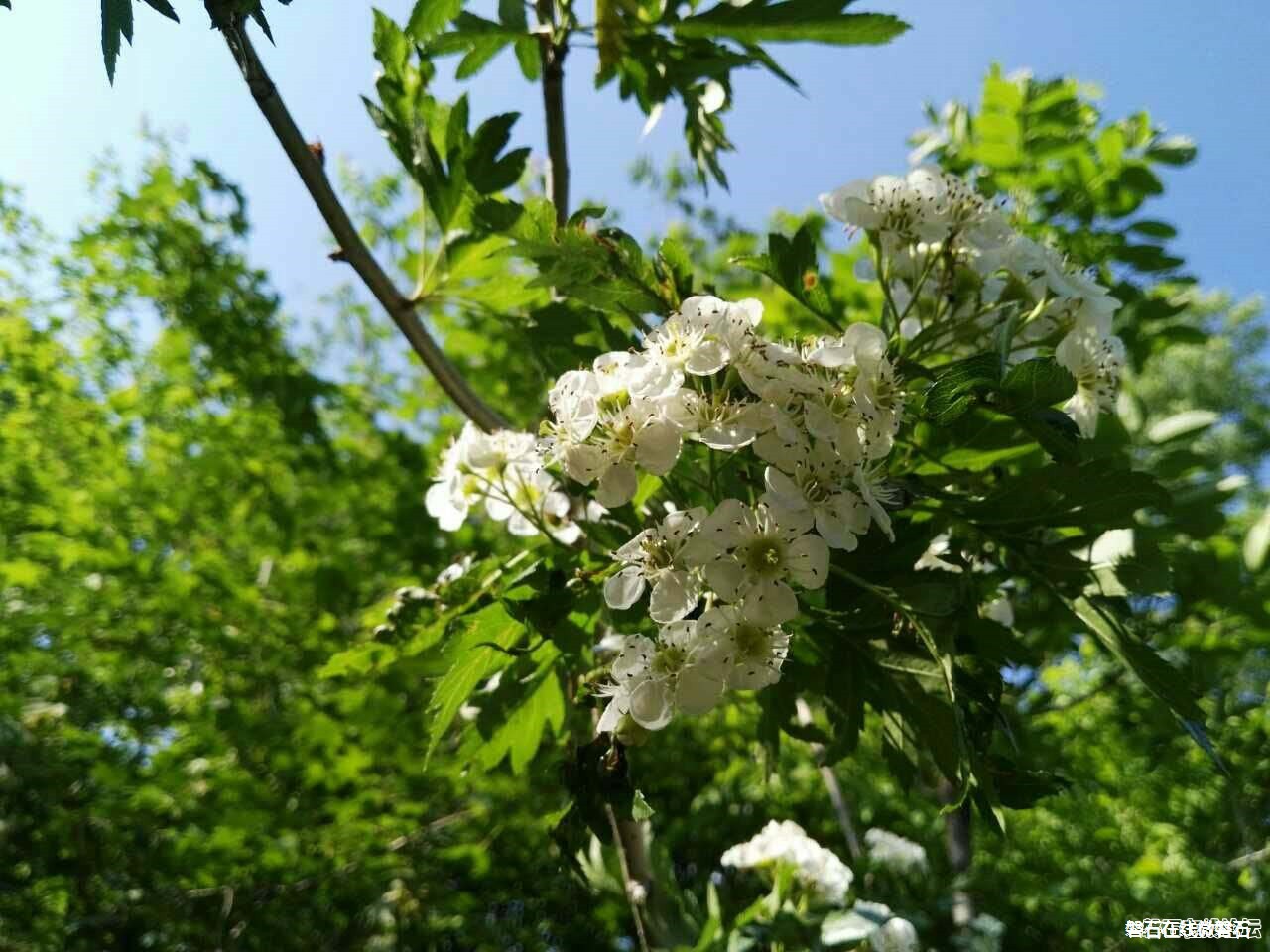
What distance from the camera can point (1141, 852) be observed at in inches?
142

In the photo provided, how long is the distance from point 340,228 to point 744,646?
2.87ft

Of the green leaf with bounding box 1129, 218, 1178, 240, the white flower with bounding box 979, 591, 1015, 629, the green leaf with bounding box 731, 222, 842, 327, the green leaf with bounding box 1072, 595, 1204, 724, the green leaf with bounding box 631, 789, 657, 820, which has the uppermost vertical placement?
the green leaf with bounding box 1129, 218, 1178, 240

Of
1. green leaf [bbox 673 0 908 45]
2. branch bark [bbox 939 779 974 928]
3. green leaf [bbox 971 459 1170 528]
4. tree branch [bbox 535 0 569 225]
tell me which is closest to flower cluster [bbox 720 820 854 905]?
branch bark [bbox 939 779 974 928]

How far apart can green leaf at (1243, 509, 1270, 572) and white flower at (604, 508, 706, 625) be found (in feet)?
5.29

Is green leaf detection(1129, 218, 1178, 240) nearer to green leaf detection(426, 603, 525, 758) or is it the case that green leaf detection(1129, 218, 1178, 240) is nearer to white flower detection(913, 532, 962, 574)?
white flower detection(913, 532, 962, 574)

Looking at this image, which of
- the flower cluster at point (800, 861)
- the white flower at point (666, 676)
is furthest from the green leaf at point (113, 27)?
the flower cluster at point (800, 861)

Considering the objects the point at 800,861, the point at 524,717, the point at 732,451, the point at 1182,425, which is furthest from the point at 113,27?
the point at 1182,425

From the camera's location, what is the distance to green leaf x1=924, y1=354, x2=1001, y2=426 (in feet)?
2.73

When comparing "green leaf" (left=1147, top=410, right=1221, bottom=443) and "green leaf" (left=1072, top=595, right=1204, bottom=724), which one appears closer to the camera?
"green leaf" (left=1072, top=595, right=1204, bottom=724)

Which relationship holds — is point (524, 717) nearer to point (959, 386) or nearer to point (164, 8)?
point (959, 386)

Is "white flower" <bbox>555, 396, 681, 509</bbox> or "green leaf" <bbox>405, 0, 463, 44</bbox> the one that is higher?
"green leaf" <bbox>405, 0, 463, 44</bbox>

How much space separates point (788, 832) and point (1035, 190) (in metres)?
1.60

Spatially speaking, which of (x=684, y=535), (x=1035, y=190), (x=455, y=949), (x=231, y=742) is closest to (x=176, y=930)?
(x=231, y=742)

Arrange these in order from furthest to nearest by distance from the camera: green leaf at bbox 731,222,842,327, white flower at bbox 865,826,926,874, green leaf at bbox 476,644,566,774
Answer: white flower at bbox 865,826,926,874, green leaf at bbox 476,644,566,774, green leaf at bbox 731,222,842,327
